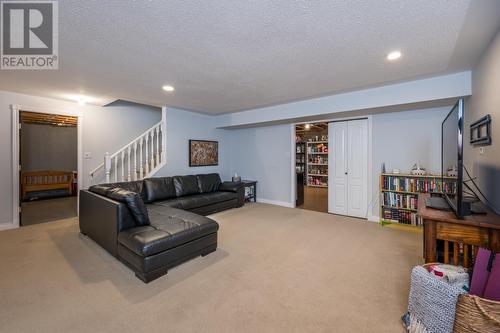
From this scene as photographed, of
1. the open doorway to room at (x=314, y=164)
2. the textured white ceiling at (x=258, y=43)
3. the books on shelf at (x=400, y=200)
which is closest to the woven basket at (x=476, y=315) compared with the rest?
the textured white ceiling at (x=258, y=43)

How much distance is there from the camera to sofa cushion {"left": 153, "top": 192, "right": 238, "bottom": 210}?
4084 mm

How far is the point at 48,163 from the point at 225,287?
7.97 meters

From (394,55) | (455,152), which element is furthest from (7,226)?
(455,152)

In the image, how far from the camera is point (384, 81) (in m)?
3.27

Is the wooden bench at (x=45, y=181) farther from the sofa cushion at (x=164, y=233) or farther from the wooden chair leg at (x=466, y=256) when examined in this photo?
the wooden chair leg at (x=466, y=256)

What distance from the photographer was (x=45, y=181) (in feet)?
21.7

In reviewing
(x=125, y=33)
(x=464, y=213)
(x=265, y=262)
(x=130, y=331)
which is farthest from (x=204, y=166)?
(x=464, y=213)

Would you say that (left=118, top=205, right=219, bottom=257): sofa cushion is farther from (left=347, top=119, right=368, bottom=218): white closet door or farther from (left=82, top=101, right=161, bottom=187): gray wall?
(left=347, top=119, right=368, bottom=218): white closet door

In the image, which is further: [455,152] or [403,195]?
[403,195]

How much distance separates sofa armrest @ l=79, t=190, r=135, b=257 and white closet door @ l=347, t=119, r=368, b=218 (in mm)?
4118

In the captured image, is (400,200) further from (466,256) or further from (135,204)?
(135,204)

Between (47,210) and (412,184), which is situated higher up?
(412,184)

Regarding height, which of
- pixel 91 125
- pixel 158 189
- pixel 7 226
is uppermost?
pixel 91 125

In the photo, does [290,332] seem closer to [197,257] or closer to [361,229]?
[197,257]
